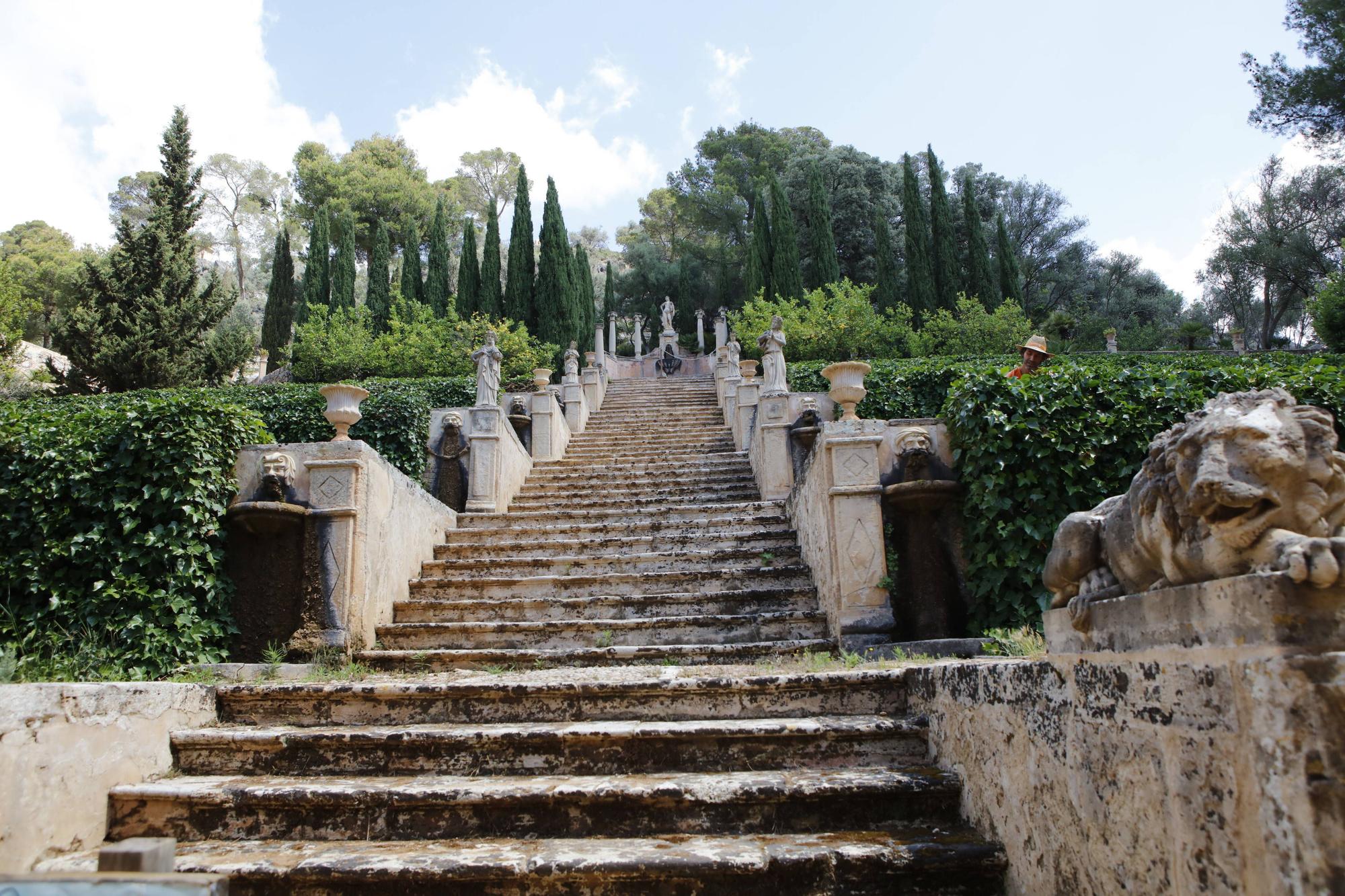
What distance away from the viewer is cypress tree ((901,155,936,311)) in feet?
97.2

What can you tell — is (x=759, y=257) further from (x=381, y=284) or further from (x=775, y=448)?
(x=775, y=448)

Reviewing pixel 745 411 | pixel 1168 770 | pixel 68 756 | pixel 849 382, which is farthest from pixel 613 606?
pixel 745 411

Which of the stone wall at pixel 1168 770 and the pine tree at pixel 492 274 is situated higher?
the pine tree at pixel 492 274

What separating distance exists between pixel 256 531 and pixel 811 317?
18.4 meters

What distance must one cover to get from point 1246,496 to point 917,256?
30577 millimetres

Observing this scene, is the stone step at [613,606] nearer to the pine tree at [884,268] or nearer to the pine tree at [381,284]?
the pine tree at [381,284]

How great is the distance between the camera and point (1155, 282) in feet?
127

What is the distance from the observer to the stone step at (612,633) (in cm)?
561

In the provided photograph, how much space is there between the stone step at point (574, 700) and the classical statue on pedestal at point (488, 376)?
5.74 meters

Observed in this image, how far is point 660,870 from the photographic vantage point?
2.59m

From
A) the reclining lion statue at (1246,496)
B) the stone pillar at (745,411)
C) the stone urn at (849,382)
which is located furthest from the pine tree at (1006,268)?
the reclining lion statue at (1246,496)

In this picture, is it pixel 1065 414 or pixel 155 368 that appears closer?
pixel 1065 414

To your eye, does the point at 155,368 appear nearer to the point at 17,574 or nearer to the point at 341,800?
the point at 17,574

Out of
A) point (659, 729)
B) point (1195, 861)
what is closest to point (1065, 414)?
point (659, 729)
